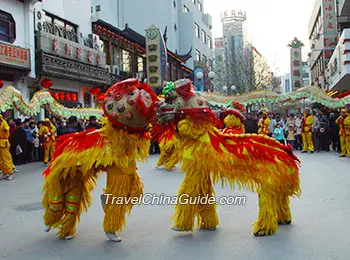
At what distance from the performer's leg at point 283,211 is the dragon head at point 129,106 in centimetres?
172

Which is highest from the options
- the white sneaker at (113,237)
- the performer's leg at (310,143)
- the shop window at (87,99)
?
the shop window at (87,99)

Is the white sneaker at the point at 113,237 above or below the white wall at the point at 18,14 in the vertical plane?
below

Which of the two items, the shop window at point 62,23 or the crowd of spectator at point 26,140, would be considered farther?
the shop window at point 62,23

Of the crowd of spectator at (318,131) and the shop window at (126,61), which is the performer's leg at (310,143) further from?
the shop window at (126,61)

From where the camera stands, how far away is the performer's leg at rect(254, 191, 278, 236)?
159 inches

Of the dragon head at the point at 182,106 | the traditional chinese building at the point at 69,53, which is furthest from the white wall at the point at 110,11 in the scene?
the dragon head at the point at 182,106

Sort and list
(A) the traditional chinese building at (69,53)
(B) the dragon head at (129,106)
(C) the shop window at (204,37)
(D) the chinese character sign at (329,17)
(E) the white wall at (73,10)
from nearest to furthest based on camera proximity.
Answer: (B) the dragon head at (129,106)
(A) the traditional chinese building at (69,53)
(E) the white wall at (73,10)
(D) the chinese character sign at (329,17)
(C) the shop window at (204,37)

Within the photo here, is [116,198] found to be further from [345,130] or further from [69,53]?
[69,53]

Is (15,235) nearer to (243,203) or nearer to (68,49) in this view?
(243,203)

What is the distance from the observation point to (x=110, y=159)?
3.88m

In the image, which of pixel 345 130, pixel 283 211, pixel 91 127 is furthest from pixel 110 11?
pixel 283 211

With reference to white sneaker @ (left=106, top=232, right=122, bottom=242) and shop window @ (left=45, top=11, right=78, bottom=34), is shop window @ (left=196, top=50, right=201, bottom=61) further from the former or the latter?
white sneaker @ (left=106, top=232, right=122, bottom=242)

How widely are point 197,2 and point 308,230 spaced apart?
42139 mm

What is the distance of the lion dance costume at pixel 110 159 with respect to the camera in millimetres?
3887
